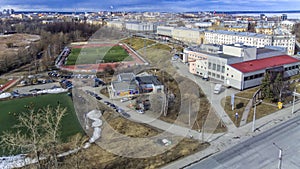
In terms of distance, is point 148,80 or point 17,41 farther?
point 17,41

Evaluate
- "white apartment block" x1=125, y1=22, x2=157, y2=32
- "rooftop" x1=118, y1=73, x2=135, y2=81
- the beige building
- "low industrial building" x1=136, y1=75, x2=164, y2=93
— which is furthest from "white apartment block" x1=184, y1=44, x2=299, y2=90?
"white apartment block" x1=125, y1=22, x2=157, y2=32

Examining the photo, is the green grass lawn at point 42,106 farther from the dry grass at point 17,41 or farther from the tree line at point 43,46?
the dry grass at point 17,41

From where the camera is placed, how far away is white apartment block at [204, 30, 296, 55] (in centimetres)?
3209

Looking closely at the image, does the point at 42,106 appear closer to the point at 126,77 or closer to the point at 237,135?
the point at 126,77

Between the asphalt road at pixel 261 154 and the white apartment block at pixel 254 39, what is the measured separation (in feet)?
74.1

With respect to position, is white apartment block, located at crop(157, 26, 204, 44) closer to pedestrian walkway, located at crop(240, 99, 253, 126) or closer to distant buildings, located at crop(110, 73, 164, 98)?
distant buildings, located at crop(110, 73, 164, 98)

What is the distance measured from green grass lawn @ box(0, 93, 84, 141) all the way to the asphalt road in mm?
7235

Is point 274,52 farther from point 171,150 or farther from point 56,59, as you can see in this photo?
point 56,59

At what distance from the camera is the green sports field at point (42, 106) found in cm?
1420

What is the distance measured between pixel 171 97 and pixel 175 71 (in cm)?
831

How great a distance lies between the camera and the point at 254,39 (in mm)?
34281

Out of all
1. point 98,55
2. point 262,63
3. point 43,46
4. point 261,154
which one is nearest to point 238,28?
point 98,55

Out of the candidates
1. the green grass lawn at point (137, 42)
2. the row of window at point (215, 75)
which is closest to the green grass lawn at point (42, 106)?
the row of window at point (215, 75)

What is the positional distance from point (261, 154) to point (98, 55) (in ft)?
98.9
